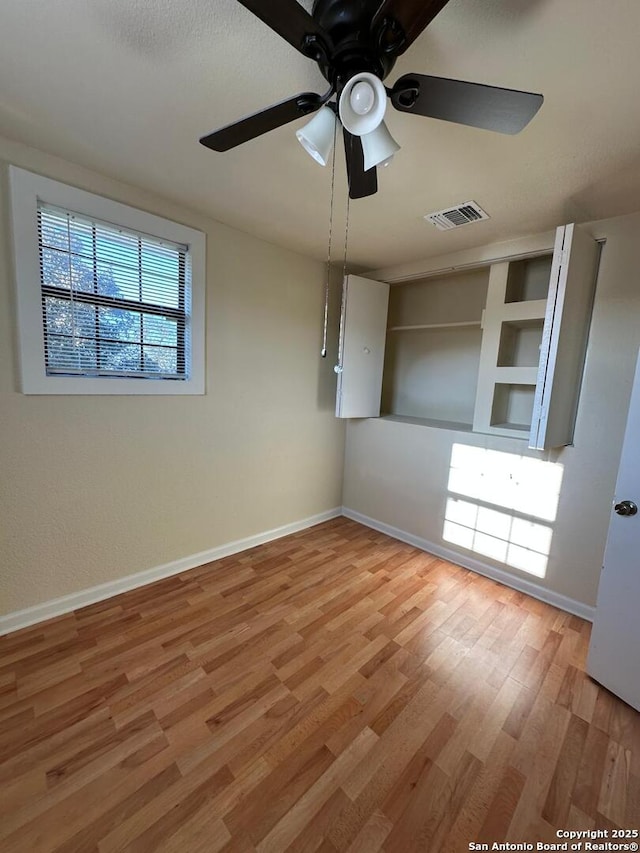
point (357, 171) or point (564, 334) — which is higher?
point (357, 171)

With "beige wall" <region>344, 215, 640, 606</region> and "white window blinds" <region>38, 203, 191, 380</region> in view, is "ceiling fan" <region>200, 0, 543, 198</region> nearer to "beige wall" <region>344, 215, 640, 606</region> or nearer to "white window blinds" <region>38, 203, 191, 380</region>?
"white window blinds" <region>38, 203, 191, 380</region>

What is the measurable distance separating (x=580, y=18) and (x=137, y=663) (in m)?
2.90

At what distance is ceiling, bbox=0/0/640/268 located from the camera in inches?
39.0

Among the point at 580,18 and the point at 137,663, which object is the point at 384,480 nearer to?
the point at 137,663

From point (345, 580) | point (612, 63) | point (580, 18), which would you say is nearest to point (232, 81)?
point (580, 18)

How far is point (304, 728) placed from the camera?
1.40 metres

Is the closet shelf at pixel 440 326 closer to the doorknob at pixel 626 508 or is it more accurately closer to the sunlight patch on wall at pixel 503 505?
the sunlight patch on wall at pixel 503 505

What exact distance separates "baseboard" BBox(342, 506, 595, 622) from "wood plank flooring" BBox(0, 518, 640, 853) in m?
0.14

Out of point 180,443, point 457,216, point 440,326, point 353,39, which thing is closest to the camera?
point 353,39

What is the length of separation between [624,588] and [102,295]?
3072 mm

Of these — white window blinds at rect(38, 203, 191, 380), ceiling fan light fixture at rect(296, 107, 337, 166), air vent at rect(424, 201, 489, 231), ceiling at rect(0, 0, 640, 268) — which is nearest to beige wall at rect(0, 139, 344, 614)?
white window blinds at rect(38, 203, 191, 380)

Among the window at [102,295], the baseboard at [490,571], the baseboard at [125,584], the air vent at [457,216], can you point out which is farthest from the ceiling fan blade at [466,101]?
the baseboard at [125,584]

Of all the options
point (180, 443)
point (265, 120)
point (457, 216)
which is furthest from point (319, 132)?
point (180, 443)

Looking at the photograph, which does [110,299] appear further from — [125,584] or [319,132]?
[125,584]
